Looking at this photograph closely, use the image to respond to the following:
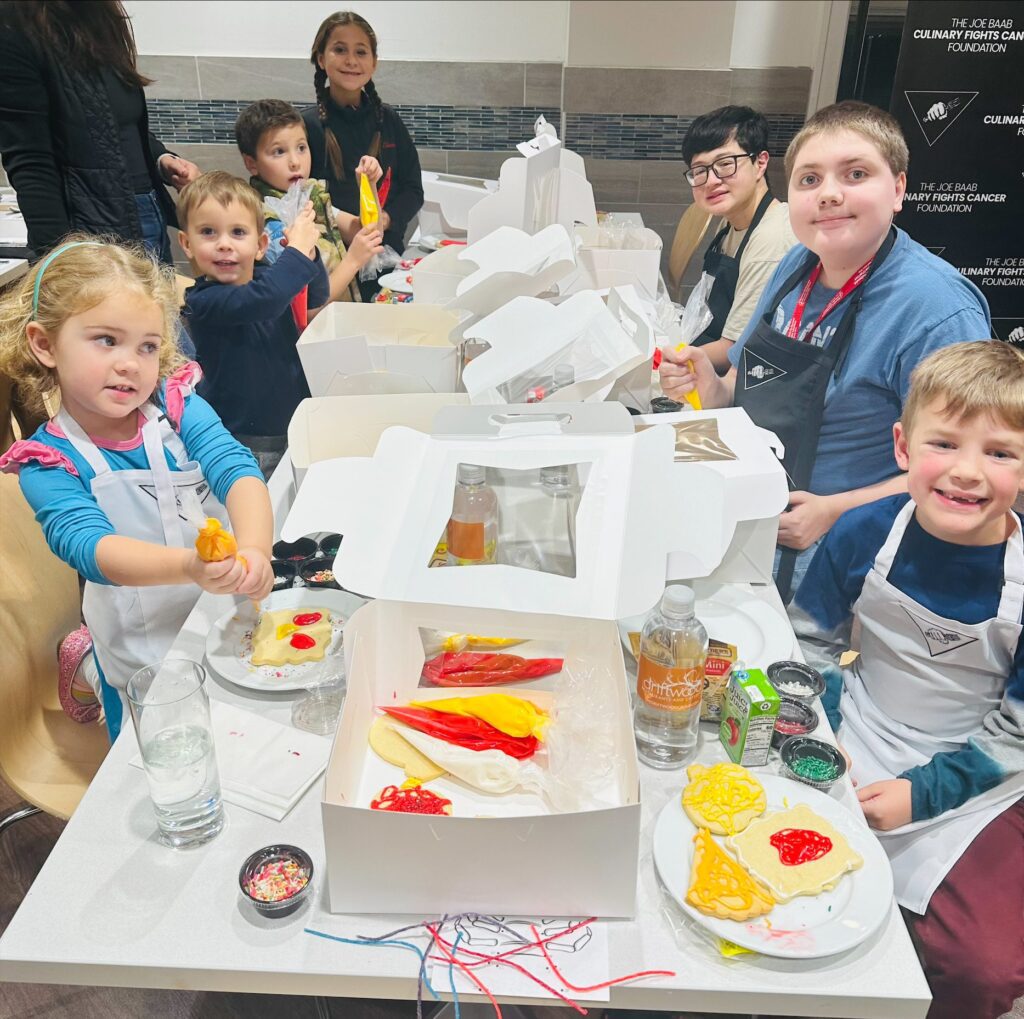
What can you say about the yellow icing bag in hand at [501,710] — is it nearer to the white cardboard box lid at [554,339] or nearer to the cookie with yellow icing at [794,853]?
the cookie with yellow icing at [794,853]

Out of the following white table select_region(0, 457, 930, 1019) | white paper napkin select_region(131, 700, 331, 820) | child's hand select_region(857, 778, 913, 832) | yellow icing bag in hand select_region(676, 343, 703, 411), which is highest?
yellow icing bag in hand select_region(676, 343, 703, 411)

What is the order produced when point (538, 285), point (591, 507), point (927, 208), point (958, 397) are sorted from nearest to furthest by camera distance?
point (591, 507) → point (958, 397) → point (538, 285) → point (927, 208)

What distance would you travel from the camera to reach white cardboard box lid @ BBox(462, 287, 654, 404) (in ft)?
5.67

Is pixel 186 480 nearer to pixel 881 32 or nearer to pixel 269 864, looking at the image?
pixel 269 864

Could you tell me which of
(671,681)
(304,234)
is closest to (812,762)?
(671,681)

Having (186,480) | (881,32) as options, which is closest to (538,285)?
(186,480)

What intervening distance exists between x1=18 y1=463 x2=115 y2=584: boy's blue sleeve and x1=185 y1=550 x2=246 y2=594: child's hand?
19 centimetres

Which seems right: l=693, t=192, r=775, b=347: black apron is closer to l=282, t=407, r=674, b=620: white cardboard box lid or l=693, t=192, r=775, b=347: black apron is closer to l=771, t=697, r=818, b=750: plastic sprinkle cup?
l=282, t=407, r=674, b=620: white cardboard box lid

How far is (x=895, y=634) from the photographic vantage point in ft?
4.76

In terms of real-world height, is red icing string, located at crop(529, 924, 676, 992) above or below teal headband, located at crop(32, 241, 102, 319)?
below

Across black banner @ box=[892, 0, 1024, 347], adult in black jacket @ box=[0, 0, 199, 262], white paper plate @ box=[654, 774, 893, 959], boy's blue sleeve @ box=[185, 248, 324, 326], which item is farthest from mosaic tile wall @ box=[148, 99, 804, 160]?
white paper plate @ box=[654, 774, 893, 959]

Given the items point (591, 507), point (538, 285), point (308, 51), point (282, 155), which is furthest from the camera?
point (308, 51)

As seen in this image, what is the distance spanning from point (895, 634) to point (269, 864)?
102cm

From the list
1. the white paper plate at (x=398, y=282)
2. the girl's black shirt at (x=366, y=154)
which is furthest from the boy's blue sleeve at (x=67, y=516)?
the girl's black shirt at (x=366, y=154)
